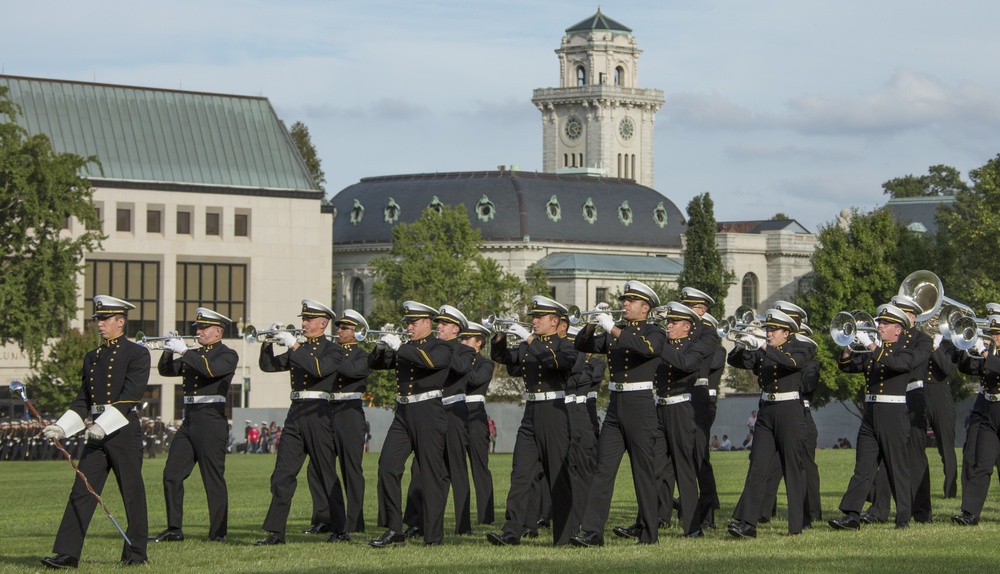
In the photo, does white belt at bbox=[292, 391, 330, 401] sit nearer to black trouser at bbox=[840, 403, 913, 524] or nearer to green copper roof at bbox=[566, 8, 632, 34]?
black trouser at bbox=[840, 403, 913, 524]

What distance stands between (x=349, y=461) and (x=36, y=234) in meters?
41.2

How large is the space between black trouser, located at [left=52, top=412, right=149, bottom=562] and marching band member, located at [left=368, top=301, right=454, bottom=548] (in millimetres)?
2426

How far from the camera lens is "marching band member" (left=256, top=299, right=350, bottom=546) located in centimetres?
1847

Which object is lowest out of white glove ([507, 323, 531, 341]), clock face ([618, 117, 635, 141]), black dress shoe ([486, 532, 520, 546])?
black dress shoe ([486, 532, 520, 546])

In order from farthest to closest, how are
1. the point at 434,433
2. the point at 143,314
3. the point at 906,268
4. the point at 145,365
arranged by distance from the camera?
the point at 143,314, the point at 906,268, the point at 434,433, the point at 145,365

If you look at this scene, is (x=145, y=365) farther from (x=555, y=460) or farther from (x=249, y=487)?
(x=249, y=487)

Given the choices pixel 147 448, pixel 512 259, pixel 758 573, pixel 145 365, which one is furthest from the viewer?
pixel 512 259

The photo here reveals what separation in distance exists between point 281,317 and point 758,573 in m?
78.3

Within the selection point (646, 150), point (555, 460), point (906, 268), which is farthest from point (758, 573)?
point (646, 150)

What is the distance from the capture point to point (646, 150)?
177625mm

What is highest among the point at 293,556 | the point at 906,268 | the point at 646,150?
the point at 646,150

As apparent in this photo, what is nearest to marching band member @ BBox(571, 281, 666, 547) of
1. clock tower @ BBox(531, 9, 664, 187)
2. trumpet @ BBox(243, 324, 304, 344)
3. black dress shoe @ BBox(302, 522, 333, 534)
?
black dress shoe @ BBox(302, 522, 333, 534)

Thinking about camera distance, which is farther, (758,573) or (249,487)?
(249,487)

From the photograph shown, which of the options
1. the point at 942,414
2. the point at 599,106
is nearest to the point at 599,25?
the point at 599,106
